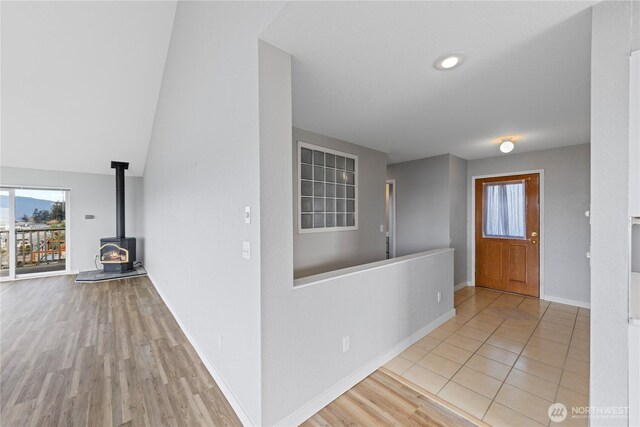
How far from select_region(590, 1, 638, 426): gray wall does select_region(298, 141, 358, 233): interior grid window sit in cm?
253

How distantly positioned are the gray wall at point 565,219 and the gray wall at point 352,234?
2.50m

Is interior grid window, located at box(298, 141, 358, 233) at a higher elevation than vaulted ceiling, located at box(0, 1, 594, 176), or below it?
below

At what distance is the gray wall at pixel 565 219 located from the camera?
377 cm

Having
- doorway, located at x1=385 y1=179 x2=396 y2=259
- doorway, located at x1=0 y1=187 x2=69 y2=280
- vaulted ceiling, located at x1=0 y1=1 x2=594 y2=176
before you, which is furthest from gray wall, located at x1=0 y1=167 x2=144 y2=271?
doorway, located at x1=385 y1=179 x2=396 y2=259

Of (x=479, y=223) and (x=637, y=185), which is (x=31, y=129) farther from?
(x=479, y=223)

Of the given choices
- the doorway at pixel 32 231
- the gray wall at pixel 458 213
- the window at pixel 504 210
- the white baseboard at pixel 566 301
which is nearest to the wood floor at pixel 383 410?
the gray wall at pixel 458 213

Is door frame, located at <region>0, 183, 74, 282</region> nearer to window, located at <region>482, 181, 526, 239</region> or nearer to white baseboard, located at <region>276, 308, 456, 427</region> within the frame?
white baseboard, located at <region>276, 308, 456, 427</region>

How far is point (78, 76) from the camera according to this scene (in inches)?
146

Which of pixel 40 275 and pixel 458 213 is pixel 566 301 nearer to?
pixel 458 213

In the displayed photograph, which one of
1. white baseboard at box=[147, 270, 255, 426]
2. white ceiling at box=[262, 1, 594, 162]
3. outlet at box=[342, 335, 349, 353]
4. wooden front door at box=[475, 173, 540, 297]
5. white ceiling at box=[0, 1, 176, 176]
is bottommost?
white baseboard at box=[147, 270, 255, 426]

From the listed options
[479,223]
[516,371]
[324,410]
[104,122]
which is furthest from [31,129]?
[479,223]

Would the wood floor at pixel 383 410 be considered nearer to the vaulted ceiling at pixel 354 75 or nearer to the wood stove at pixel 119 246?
the vaulted ceiling at pixel 354 75

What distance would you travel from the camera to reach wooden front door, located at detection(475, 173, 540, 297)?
13.8ft

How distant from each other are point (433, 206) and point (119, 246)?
22.0 ft
